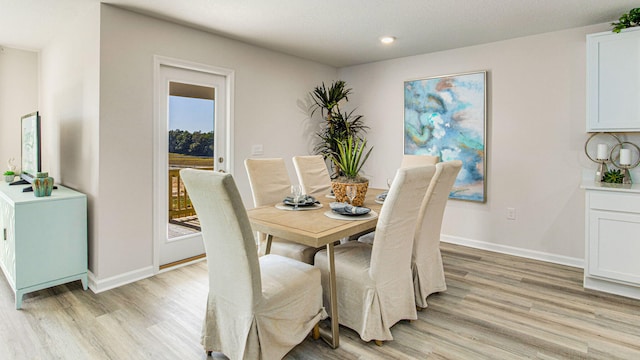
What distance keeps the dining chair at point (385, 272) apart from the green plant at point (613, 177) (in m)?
2.22

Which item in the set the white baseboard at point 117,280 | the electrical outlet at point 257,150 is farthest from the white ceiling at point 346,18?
the white baseboard at point 117,280

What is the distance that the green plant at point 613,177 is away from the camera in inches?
124

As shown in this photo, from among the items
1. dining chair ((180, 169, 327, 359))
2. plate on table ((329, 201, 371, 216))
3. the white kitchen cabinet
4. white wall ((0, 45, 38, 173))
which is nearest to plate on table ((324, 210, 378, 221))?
plate on table ((329, 201, 371, 216))

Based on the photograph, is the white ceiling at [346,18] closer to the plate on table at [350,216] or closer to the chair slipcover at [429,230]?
the chair slipcover at [429,230]

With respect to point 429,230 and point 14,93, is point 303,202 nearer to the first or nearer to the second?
point 429,230

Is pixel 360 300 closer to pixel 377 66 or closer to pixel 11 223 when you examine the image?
pixel 11 223

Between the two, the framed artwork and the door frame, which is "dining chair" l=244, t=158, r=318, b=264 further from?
the framed artwork

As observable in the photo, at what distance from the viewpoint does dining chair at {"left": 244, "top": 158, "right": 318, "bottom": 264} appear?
254 centimetres

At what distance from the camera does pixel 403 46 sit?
405 cm

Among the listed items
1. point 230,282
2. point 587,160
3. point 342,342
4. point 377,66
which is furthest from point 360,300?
point 377,66

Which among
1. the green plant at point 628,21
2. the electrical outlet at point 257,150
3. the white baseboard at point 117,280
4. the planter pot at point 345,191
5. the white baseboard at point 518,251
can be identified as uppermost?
the green plant at point 628,21

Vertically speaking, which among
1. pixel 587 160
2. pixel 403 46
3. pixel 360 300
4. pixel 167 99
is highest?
pixel 403 46

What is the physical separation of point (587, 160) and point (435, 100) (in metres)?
1.67

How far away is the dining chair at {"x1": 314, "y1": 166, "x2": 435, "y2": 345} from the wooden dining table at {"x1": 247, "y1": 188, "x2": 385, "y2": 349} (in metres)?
0.13
